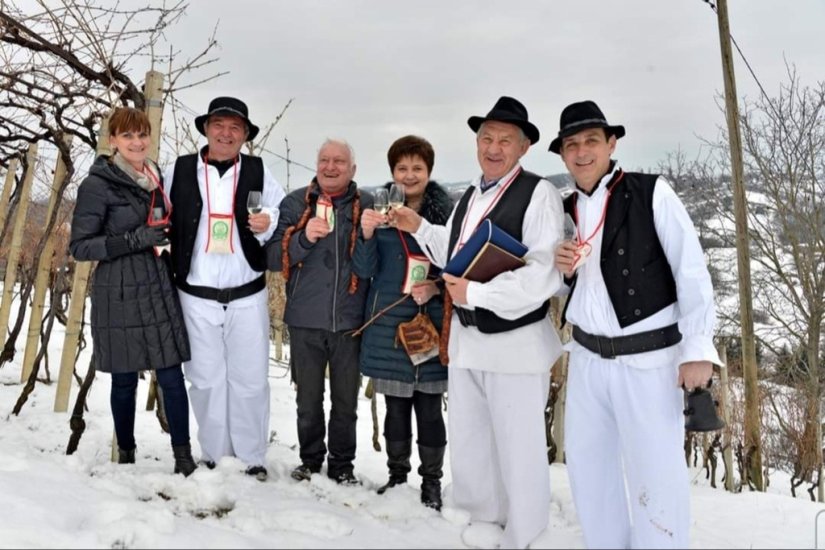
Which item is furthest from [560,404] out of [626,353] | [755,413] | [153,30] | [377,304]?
[153,30]

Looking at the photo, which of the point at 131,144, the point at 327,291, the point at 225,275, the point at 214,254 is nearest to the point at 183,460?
the point at 225,275

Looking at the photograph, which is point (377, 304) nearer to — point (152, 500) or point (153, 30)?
point (152, 500)

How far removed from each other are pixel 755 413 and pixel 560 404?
7.57 feet

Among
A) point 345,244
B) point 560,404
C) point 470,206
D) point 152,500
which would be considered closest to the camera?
point 470,206

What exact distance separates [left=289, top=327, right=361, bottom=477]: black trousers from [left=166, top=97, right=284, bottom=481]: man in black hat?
30cm

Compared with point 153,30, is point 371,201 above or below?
below

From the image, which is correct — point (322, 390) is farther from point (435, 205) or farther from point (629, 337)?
point (629, 337)

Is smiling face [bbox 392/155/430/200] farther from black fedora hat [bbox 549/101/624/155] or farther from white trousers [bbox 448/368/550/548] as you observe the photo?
white trousers [bbox 448/368/550/548]

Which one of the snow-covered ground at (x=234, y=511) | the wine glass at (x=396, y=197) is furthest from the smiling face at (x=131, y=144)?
the snow-covered ground at (x=234, y=511)

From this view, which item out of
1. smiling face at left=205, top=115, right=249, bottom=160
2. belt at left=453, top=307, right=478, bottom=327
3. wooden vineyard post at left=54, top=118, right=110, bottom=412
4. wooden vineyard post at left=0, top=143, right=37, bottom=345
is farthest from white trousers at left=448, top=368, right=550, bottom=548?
wooden vineyard post at left=0, top=143, right=37, bottom=345

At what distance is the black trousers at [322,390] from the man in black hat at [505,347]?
83 cm

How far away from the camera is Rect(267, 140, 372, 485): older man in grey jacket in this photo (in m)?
3.80

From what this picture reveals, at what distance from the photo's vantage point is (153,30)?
17.0 feet

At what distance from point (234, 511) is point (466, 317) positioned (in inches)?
64.3
